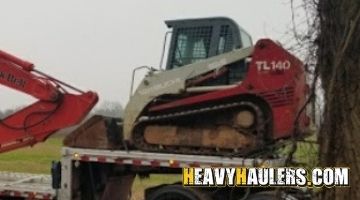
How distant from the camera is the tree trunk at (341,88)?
4012 mm

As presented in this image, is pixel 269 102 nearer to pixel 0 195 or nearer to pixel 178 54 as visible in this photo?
pixel 178 54

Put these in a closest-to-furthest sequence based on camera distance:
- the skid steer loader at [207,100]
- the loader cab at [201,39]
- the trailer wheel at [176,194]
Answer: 1. the trailer wheel at [176,194]
2. the skid steer loader at [207,100]
3. the loader cab at [201,39]

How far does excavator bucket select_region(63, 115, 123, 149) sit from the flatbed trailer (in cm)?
14

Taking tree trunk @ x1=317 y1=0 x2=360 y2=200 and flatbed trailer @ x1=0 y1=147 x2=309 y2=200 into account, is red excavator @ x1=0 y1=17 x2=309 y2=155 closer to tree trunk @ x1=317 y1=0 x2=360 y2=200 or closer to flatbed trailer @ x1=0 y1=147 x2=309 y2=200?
flatbed trailer @ x1=0 y1=147 x2=309 y2=200

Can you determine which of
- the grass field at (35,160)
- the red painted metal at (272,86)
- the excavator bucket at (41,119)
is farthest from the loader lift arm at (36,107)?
the grass field at (35,160)

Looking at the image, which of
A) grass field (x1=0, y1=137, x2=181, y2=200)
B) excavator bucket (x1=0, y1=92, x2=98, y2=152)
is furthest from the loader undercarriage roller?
grass field (x1=0, y1=137, x2=181, y2=200)

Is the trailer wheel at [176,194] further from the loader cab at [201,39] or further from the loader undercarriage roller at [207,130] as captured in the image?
the loader cab at [201,39]

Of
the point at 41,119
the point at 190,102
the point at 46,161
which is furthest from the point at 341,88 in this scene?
the point at 46,161

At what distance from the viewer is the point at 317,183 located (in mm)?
4336

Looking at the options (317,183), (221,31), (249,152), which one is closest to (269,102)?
(249,152)

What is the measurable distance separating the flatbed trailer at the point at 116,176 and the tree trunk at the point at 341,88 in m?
4.80

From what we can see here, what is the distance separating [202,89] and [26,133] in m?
3.30

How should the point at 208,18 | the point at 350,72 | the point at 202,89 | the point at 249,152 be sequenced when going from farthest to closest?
1. the point at 208,18
2. the point at 202,89
3. the point at 249,152
4. the point at 350,72

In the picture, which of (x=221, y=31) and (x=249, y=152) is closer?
(x=249, y=152)
